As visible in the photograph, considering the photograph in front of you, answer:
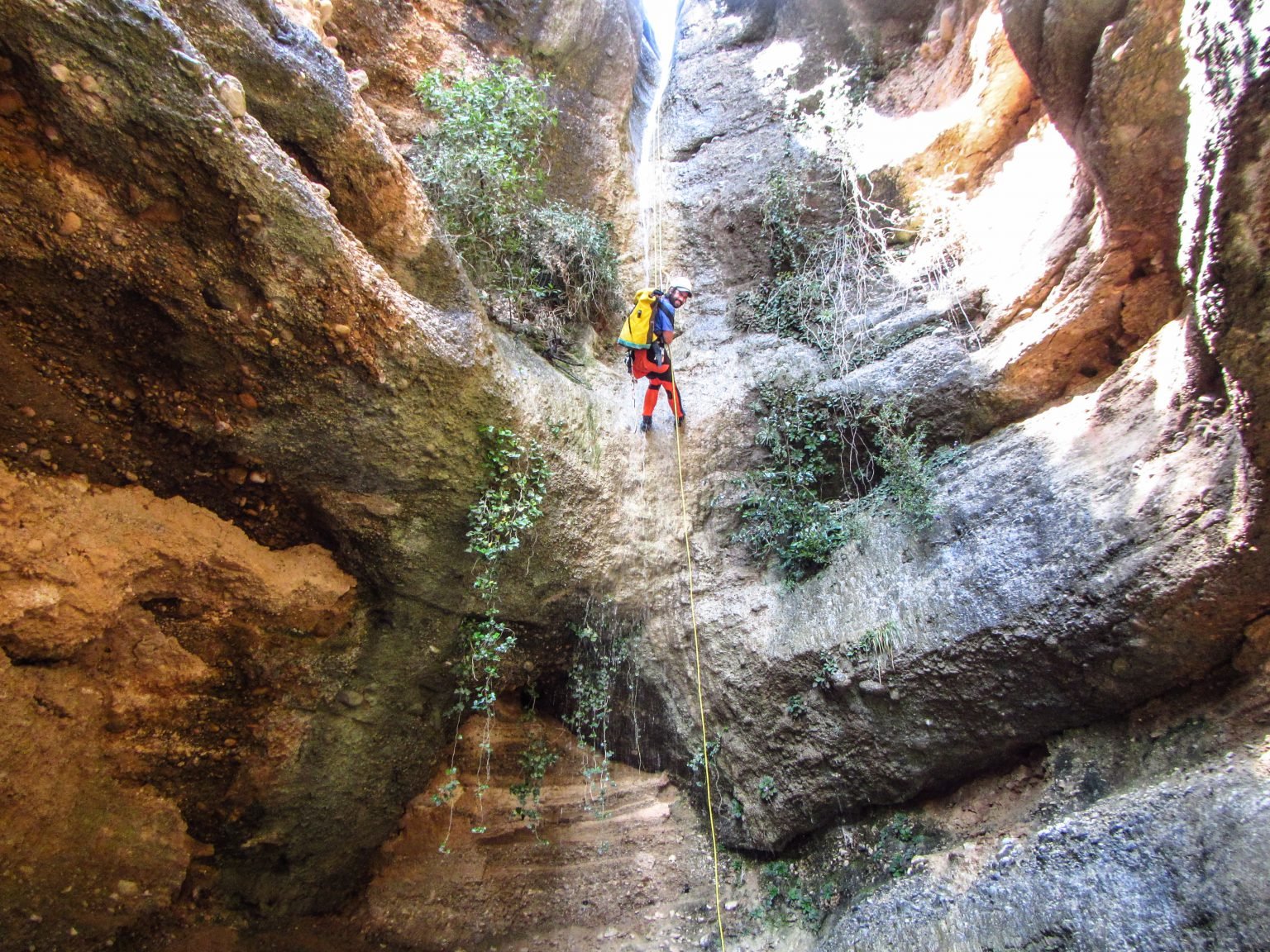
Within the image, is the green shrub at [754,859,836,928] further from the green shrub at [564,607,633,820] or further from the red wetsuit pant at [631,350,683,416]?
the red wetsuit pant at [631,350,683,416]

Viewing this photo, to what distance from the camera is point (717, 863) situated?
206 inches

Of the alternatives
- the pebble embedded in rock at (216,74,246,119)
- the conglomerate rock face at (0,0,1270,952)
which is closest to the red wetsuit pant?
the conglomerate rock face at (0,0,1270,952)

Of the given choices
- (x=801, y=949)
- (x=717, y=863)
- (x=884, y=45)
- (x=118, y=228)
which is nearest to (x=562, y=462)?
(x=118, y=228)

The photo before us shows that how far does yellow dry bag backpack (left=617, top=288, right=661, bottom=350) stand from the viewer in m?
6.02

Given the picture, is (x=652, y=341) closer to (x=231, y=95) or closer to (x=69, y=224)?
(x=231, y=95)

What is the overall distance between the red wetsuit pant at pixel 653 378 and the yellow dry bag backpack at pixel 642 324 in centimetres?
16

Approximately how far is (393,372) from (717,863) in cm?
449

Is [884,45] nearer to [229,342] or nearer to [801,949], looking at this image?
[229,342]

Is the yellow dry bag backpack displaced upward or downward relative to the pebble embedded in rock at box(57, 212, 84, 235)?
upward

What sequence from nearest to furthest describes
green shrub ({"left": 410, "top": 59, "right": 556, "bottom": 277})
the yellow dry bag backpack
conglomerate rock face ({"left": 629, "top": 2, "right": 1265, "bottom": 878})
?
1. conglomerate rock face ({"left": 629, "top": 2, "right": 1265, "bottom": 878})
2. green shrub ({"left": 410, "top": 59, "right": 556, "bottom": 277})
3. the yellow dry bag backpack

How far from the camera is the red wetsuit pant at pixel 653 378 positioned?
613 cm

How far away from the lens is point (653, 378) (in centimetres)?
616

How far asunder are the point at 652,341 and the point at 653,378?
335 millimetres

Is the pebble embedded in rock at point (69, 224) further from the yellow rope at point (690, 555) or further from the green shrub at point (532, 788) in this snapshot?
the green shrub at point (532, 788)
